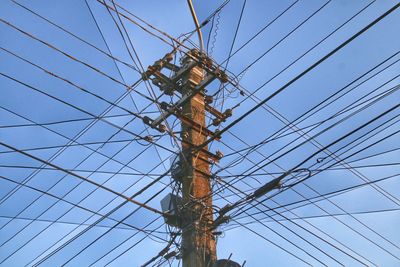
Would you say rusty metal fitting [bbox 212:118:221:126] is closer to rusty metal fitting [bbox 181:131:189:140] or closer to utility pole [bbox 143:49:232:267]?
utility pole [bbox 143:49:232:267]

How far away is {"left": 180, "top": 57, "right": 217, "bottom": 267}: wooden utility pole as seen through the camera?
6.73 metres

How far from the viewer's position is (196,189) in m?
7.37

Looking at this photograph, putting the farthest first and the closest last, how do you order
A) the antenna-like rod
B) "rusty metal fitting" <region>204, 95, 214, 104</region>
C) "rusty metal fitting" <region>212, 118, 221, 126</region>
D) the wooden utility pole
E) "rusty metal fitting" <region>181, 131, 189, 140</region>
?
1. "rusty metal fitting" <region>204, 95, 214, 104</region>
2. "rusty metal fitting" <region>212, 118, 221, 126</region>
3. "rusty metal fitting" <region>181, 131, 189, 140</region>
4. the antenna-like rod
5. the wooden utility pole

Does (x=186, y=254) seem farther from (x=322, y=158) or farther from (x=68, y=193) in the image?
(x=68, y=193)

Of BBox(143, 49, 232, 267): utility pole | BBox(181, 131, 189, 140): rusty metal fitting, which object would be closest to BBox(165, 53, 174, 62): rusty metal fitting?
BBox(143, 49, 232, 267): utility pole

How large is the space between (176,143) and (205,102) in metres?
1.24

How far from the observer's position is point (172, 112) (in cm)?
809

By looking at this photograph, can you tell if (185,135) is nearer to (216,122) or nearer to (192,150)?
(192,150)

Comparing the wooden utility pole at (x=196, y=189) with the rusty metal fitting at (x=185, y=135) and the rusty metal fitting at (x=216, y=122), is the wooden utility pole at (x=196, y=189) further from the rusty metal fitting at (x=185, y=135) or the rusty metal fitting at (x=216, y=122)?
the rusty metal fitting at (x=216, y=122)

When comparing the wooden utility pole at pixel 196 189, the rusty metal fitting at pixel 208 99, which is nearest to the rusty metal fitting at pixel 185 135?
the wooden utility pole at pixel 196 189

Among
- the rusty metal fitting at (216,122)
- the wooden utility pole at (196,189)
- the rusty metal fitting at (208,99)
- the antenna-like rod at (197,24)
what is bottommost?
the wooden utility pole at (196,189)

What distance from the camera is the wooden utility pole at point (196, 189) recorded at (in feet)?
22.1

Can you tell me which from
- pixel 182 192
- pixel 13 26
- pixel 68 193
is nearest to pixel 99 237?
pixel 68 193

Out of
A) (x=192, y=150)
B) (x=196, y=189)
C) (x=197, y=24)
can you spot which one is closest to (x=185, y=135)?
(x=192, y=150)
